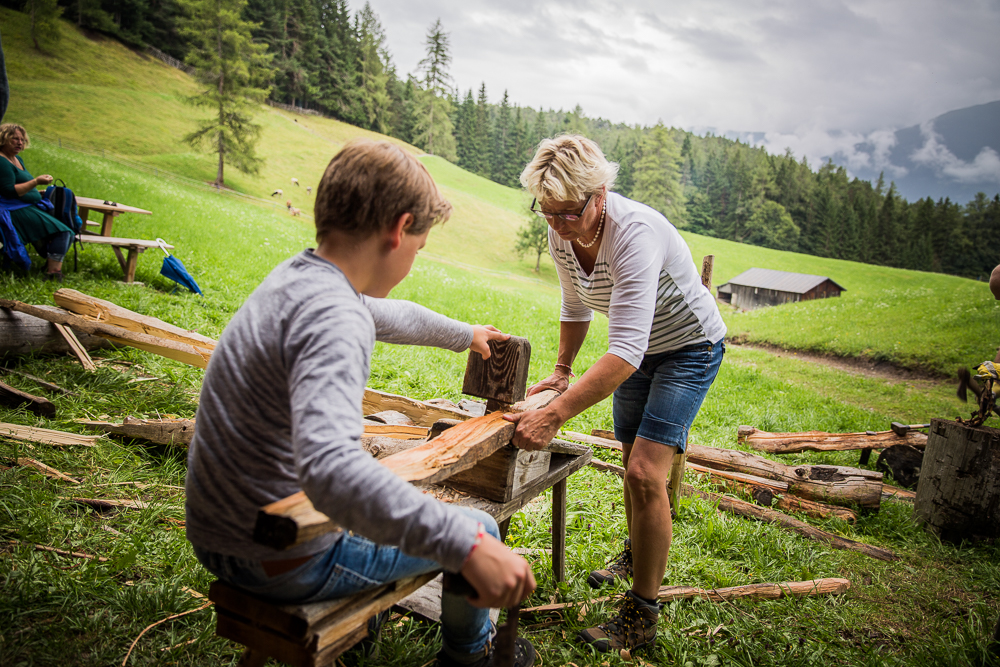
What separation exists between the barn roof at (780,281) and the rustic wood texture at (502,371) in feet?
116

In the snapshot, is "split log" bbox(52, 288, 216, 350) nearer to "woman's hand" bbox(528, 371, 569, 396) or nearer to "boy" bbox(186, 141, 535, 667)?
"woman's hand" bbox(528, 371, 569, 396)

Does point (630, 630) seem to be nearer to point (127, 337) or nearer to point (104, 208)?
point (127, 337)

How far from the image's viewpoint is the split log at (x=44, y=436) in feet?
12.1

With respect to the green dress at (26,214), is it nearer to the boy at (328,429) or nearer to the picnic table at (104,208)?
the picnic table at (104,208)

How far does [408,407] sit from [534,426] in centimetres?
261

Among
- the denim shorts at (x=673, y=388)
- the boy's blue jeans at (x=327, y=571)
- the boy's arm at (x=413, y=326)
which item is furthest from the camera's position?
the denim shorts at (x=673, y=388)

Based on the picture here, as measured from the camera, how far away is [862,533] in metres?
4.97

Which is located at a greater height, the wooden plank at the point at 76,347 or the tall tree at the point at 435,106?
the tall tree at the point at 435,106

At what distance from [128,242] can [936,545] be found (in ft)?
31.9

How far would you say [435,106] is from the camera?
6862 centimetres

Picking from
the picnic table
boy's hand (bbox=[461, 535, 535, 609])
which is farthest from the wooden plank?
boy's hand (bbox=[461, 535, 535, 609])

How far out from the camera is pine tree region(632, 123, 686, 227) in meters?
61.2

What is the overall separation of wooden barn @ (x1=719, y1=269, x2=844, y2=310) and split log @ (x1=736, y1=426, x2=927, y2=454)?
93.5ft

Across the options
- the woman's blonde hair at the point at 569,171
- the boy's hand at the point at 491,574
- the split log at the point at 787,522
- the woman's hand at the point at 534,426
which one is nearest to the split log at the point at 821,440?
the split log at the point at 787,522
